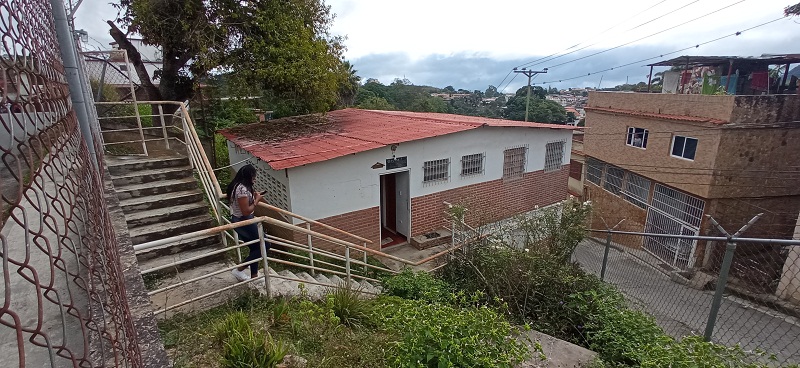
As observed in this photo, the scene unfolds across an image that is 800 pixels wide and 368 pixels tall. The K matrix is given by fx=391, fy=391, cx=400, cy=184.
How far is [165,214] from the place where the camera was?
5.21m

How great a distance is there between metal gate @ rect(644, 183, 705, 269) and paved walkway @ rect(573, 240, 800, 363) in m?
3.45

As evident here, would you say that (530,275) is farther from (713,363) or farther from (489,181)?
(489,181)

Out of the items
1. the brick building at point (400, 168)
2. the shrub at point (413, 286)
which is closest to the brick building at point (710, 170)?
the brick building at point (400, 168)

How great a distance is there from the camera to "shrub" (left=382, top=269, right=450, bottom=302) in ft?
19.0

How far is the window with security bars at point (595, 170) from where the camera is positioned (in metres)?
18.7

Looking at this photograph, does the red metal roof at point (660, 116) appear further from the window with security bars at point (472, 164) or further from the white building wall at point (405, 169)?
the window with security bars at point (472, 164)

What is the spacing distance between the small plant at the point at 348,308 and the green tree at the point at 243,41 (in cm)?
718

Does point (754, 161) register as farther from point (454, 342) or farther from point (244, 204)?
point (244, 204)

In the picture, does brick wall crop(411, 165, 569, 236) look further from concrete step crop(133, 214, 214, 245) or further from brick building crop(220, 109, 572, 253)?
concrete step crop(133, 214, 214, 245)

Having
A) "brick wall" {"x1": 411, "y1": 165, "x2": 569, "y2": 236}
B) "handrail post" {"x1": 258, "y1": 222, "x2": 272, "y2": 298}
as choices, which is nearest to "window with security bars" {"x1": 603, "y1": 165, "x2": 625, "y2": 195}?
"brick wall" {"x1": 411, "y1": 165, "x2": 569, "y2": 236}

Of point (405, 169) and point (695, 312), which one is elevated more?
point (405, 169)

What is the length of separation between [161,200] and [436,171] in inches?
247

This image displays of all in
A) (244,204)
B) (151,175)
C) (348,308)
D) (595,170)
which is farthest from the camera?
(595,170)

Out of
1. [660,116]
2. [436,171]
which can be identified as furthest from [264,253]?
[660,116]
